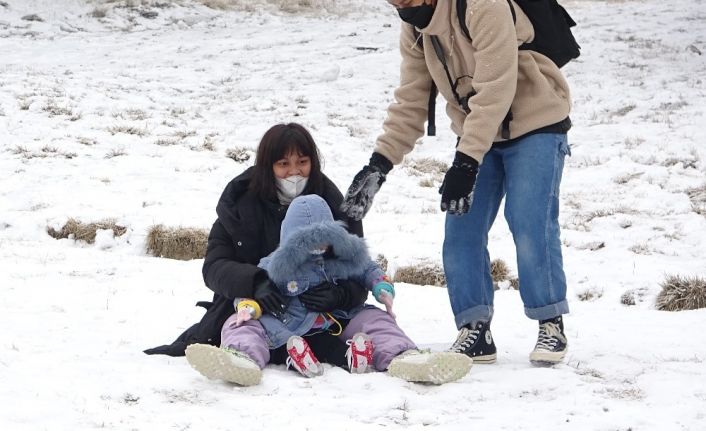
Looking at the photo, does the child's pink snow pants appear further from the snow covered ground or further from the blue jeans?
the blue jeans

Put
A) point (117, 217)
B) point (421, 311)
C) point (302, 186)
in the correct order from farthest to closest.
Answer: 1. point (117, 217)
2. point (421, 311)
3. point (302, 186)

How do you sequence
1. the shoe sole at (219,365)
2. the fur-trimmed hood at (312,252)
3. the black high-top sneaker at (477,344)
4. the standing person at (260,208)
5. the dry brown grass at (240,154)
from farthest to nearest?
1. the dry brown grass at (240,154)
2. the standing person at (260,208)
3. the black high-top sneaker at (477,344)
4. the fur-trimmed hood at (312,252)
5. the shoe sole at (219,365)

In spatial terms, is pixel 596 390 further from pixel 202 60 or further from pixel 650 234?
pixel 202 60

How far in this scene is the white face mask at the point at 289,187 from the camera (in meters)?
4.28

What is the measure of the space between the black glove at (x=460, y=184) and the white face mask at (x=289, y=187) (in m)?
0.97

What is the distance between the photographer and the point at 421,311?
545 centimetres

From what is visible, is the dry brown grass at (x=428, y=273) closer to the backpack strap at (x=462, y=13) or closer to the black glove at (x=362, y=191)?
the black glove at (x=362, y=191)

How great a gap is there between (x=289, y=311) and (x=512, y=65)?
1.61 meters

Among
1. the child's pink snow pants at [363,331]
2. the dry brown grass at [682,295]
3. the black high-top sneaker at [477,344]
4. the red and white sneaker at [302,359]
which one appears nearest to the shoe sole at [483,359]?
the black high-top sneaker at [477,344]

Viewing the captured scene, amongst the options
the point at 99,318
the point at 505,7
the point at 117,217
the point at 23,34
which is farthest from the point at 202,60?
the point at 505,7

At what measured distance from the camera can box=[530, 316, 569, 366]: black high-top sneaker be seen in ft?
12.4

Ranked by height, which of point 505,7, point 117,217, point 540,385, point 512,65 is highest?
point 505,7

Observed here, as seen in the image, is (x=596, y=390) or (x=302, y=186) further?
(x=302, y=186)

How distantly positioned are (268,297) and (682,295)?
3.20 meters
